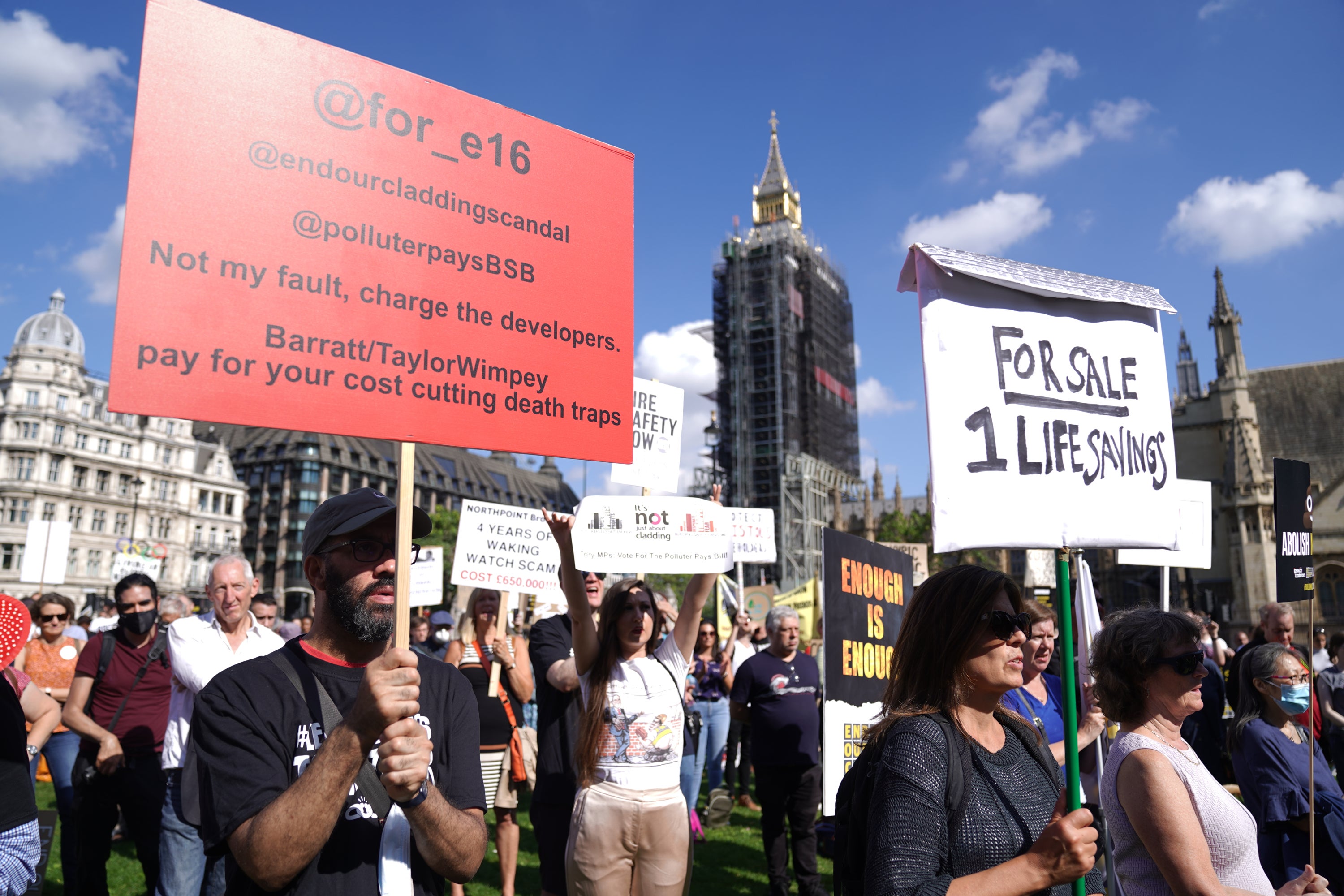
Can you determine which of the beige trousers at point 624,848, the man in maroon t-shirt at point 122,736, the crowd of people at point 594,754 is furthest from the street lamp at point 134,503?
the beige trousers at point 624,848

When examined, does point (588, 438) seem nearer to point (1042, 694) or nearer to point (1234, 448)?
point (1042, 694)

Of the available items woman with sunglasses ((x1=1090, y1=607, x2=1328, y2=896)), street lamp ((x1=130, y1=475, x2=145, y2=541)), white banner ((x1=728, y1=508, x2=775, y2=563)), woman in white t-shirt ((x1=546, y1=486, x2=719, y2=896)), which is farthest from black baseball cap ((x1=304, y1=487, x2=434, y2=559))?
street lamp ((x1=130, y1=475, x2=145, y2=541))

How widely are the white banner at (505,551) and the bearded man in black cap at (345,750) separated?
17.2ft

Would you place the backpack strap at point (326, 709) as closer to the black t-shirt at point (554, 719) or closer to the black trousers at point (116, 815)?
the black t-shirt at point (554, 719)

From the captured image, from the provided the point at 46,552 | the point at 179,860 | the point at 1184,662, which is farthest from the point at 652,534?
the point at 46,552

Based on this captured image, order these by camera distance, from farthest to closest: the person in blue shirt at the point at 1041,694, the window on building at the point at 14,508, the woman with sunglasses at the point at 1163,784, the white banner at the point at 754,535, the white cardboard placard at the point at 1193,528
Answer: the window on building at the point at 14,508 < the white banner at the point at 754,535 < the white cardboard placard at the point at 1193,528 < the person in blue shirt at the point at 1041,694 < the woman with sunglasses at the point at 1163,784

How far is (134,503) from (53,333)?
13.1 metres

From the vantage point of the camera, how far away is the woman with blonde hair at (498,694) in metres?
6.52

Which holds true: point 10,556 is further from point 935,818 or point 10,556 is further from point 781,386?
point 935,818

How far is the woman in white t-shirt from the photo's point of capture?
4219 mm

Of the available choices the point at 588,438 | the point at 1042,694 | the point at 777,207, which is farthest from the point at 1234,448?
the point at 588,438

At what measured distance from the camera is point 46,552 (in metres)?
12.8

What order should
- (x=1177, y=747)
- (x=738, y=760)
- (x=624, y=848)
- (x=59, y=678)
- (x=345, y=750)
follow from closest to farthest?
(x=345, y=750), (x=1177, y=747), (x=624, y=848), (x=59, y=678), (x=738, y=760)

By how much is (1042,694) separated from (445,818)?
3.98 m
